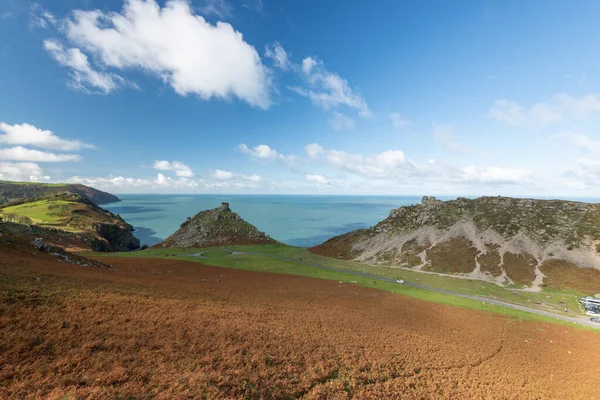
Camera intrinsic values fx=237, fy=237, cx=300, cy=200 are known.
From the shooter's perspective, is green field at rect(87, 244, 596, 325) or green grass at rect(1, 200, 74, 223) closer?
green field at rect(87, 244, 596, 325)

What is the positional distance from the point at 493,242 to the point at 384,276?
42641 mm

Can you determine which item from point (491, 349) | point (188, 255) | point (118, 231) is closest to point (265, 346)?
point (491, 349)

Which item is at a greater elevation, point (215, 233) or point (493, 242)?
point (493, 242)

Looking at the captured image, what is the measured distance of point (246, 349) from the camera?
18.6 m

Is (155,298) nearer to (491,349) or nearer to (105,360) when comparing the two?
(105,360)

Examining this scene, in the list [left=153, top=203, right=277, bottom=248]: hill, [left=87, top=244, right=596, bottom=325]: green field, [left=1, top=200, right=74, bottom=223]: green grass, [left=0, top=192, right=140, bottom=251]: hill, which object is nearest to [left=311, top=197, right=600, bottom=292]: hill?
[left=87, top=244, right=596, bottom=325]: green field

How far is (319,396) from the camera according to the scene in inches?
590

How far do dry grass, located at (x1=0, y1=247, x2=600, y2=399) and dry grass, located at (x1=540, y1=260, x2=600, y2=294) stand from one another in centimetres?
3133

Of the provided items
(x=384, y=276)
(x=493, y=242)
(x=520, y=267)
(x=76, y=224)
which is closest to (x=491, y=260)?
(x=520, y=267)

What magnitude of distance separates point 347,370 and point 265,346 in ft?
22.2

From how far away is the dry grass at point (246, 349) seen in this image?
1323 cm

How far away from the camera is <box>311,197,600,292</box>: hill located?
62.0 metres

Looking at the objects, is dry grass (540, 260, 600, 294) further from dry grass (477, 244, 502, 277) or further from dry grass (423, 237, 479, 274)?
dry grass (423, 237, 479, 274)

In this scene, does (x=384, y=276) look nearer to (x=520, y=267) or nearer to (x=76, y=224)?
(x=520, y=267)
